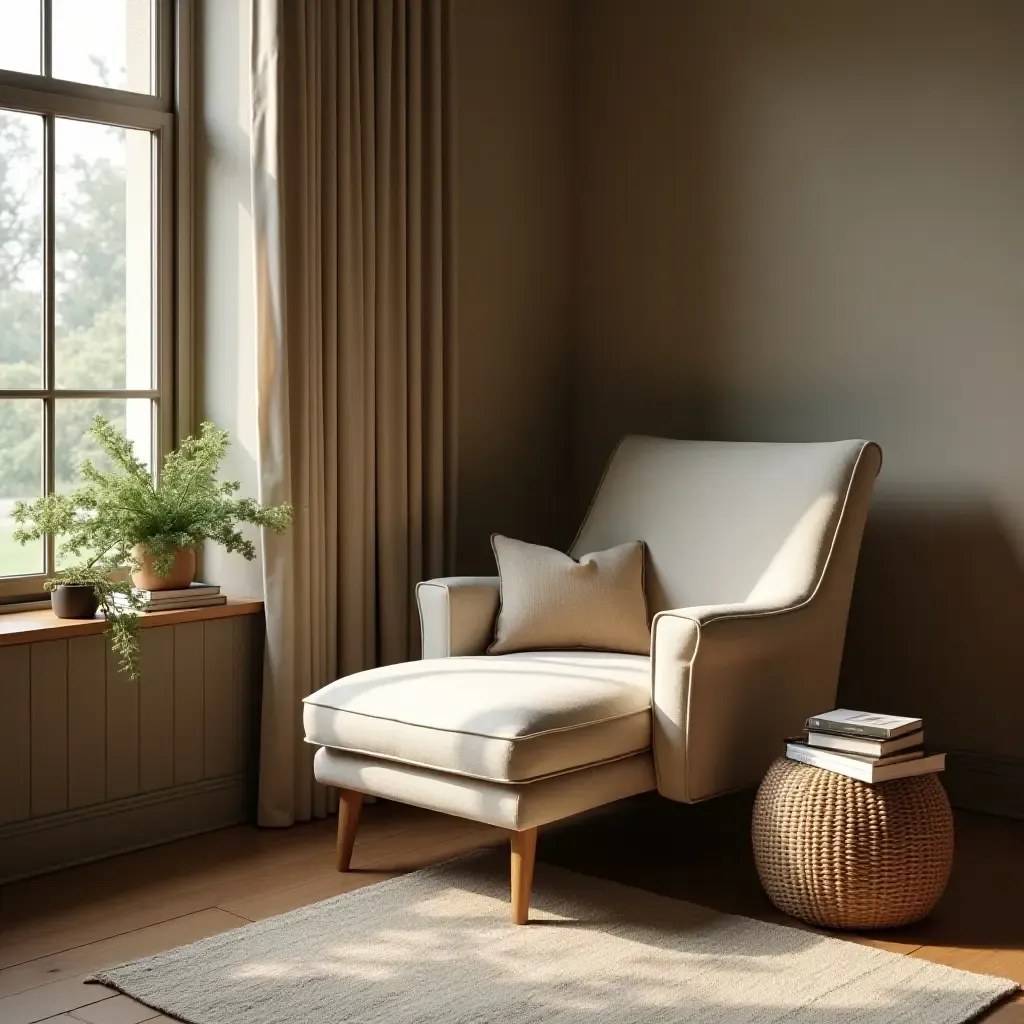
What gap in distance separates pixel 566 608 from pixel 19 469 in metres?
1.39

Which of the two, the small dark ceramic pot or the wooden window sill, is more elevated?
the small dark ceramic pot

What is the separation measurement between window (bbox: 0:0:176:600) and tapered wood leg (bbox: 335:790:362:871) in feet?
3.19

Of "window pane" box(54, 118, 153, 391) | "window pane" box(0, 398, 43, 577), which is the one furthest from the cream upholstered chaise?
"window pane" box(54, 118, 153, 391)

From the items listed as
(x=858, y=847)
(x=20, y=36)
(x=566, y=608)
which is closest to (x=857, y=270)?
(x=566, y=608)

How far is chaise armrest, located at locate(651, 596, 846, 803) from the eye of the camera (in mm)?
2854

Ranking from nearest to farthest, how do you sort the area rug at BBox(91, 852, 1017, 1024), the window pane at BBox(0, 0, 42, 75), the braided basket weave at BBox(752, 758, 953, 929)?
the area rug at BBox(91, 852, 1017, 1024) < the braided basket weave at BBox(752, 758, 953, 929) < the window pane at BBox(0, 0, 42, 75)

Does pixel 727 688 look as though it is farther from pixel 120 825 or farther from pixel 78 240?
pixel 78 240

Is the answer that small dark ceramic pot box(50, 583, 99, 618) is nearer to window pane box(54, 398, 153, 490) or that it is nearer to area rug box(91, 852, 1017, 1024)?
window pane box(54, 398, 153, 490)

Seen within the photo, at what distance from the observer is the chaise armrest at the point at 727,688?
2854 millimetres

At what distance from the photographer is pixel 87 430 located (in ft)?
11.4

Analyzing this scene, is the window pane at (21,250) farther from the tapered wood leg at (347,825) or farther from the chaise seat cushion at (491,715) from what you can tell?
the tapered wood leg at (347,825)

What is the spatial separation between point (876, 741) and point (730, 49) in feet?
7.50

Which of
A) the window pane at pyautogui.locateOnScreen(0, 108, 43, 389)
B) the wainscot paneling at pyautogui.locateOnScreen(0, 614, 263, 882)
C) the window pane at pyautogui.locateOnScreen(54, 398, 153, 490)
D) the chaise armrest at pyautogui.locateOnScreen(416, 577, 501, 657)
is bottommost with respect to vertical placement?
the wainscot paneling at pyautogui.locateOnScreen(0, 614, 263, 882)

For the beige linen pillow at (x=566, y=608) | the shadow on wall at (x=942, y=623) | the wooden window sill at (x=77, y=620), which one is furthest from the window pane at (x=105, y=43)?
the shadow on wall at (x=942, y=623)
